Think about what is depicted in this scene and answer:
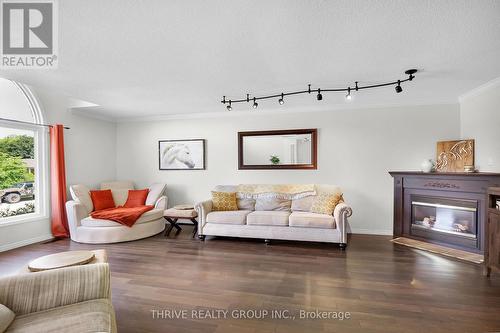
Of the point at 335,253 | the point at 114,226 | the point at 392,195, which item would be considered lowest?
the point at 335,253

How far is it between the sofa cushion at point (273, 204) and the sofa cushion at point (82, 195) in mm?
3000

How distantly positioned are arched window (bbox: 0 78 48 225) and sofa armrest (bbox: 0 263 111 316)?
10.2 feet

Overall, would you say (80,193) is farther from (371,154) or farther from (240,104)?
(371,154)

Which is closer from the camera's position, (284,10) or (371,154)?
(284,10)

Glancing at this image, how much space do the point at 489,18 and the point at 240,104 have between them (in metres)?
3.20

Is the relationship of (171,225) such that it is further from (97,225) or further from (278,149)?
(278,149)

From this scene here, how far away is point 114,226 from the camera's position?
13.1ft

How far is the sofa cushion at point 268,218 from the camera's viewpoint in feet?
12.7

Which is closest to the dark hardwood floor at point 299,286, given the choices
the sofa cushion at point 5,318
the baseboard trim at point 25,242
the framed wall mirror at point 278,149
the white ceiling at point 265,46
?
the baseboard trim at point 25,242

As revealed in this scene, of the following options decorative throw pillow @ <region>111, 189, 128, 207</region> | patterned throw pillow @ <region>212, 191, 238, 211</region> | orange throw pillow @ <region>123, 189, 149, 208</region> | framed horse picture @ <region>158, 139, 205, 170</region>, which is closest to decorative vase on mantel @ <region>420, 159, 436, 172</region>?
patterned throw pillow @ <region>212, 191, 238, 211</region>

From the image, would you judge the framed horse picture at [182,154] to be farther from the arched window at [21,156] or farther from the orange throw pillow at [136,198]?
the arched window at [21,156]

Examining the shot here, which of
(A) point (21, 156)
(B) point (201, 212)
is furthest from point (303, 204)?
(A) point (21, 156)

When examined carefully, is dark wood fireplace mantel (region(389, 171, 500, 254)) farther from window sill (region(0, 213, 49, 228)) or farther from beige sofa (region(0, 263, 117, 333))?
window sill (region(0, 213, 49, 228))

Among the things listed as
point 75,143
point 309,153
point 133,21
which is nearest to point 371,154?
point 309,153
